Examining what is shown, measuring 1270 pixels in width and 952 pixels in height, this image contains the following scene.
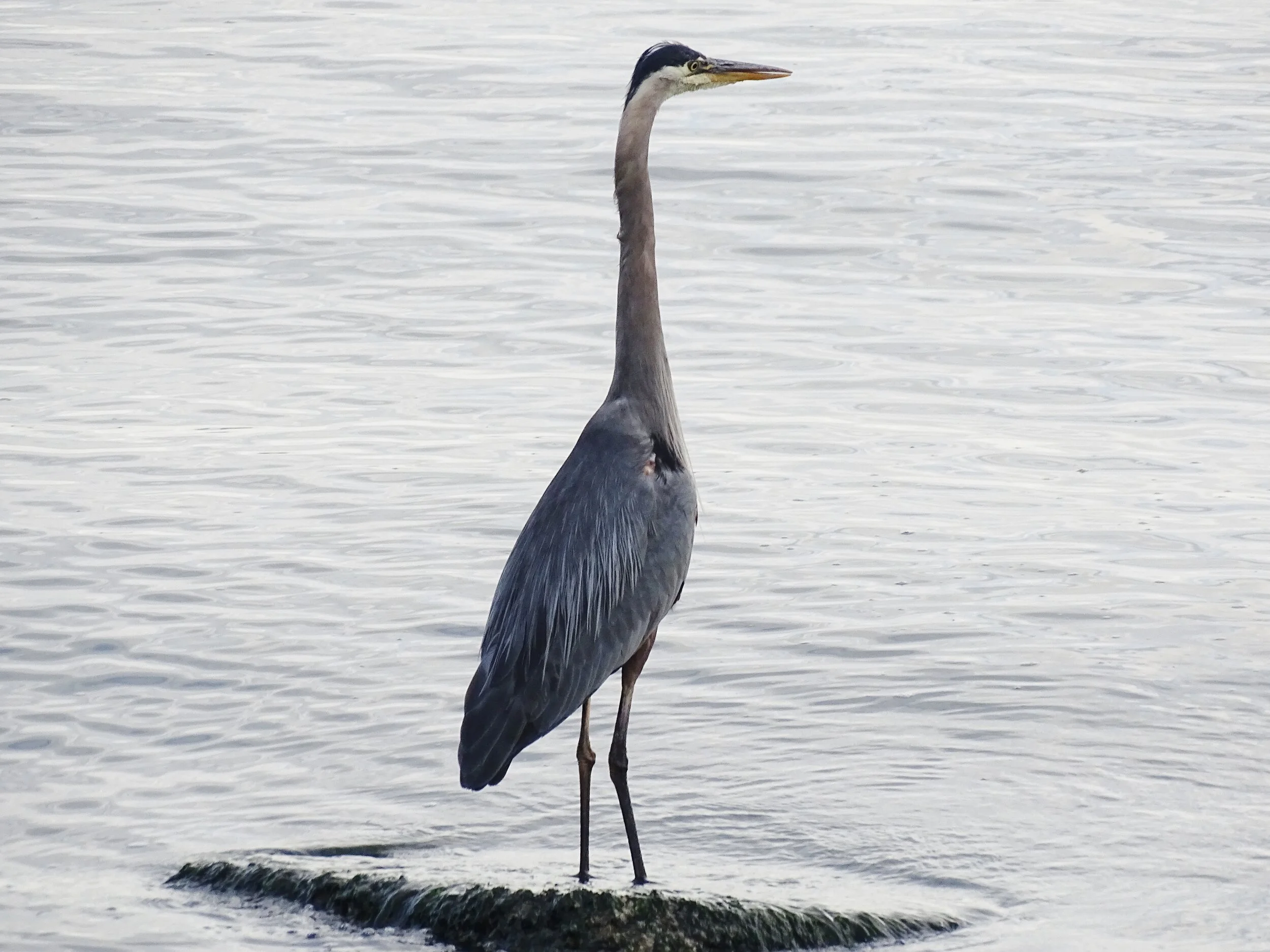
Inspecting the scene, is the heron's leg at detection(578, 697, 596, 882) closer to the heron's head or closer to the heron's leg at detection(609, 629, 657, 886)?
the heron's leg at detection(609, 629, 657, 886)

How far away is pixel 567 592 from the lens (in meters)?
6.03

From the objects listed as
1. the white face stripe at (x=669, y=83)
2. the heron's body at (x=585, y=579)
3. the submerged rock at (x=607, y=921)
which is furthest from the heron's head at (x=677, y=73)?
the submerged rock at (x=607, y=921)

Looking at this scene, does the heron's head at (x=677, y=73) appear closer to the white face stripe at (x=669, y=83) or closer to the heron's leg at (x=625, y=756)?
the white face stripe at (x=669, y=83)

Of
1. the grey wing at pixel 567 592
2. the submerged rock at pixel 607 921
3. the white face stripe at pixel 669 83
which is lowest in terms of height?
the submerged rock at pixel 607 921

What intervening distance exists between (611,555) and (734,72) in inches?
67.2

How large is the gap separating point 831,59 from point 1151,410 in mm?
13455

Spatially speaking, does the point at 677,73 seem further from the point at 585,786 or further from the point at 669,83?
the point at 585,786

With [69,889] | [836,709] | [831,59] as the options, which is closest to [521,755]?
[836,709]

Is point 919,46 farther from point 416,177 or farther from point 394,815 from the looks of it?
point 394,815

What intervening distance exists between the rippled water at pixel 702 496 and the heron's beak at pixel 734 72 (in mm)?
2298

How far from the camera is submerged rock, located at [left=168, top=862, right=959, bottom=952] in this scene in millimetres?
5594

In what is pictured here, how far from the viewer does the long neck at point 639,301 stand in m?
6.37

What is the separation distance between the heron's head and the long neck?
0.04m

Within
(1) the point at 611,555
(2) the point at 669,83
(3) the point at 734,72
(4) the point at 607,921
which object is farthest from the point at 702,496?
(4) the point at 607,921
